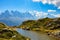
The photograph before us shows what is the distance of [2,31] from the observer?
9294 centimetres

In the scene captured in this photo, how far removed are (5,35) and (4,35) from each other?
72 cm

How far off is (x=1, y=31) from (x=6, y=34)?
23.3ft

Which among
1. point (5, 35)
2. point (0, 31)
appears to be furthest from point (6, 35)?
point (0, 31)

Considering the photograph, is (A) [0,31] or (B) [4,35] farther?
(A) [0,31]

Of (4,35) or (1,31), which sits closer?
(4,35)

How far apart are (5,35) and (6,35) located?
34.2 inches

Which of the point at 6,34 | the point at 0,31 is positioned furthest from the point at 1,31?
the point at 6,34

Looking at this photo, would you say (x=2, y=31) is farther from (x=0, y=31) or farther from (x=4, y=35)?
(x=4, y=35)

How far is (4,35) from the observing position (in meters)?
83.7

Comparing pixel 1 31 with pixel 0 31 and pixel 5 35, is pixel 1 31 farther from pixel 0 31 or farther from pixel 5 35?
pixel 5 35

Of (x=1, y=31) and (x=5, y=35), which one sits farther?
(x=1, y=31)

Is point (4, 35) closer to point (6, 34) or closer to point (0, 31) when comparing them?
point (6, 34)

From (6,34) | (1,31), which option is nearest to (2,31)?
(1,31)

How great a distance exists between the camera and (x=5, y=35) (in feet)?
276
